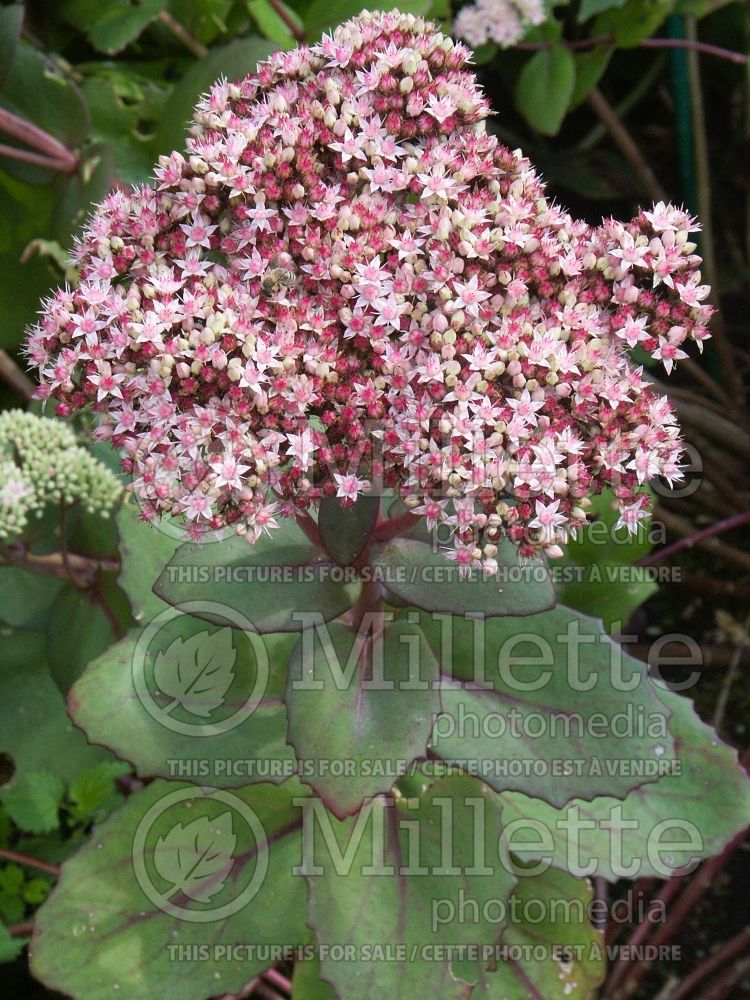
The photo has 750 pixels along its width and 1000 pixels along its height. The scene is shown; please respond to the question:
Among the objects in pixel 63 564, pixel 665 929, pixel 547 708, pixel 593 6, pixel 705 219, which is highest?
pixel 593 6

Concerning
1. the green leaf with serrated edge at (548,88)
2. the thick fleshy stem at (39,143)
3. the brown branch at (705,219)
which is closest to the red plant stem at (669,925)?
the brown branch at (705,219)

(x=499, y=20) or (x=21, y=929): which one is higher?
(x=499, y=20)

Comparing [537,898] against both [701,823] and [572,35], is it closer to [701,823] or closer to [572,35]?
[701,823]

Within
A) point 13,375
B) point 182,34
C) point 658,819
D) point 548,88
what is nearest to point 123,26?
point 182,34

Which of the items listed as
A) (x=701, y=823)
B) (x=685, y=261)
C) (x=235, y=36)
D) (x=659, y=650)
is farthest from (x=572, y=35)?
(x=701, y=823)

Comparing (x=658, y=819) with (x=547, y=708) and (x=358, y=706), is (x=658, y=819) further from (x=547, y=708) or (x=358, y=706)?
(x=358, y=706)

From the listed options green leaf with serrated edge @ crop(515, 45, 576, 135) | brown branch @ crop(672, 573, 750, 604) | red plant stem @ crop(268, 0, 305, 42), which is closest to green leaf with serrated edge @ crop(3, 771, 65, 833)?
brown branch @ crop(672, 573, 750, 604)

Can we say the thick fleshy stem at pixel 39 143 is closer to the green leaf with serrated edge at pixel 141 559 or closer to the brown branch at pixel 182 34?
the brown branch at pixel 182 34

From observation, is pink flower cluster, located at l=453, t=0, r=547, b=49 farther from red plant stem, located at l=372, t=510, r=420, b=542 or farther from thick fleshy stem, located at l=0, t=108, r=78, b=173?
red plant stem, located at l=372, t=510, r=420, b=542
